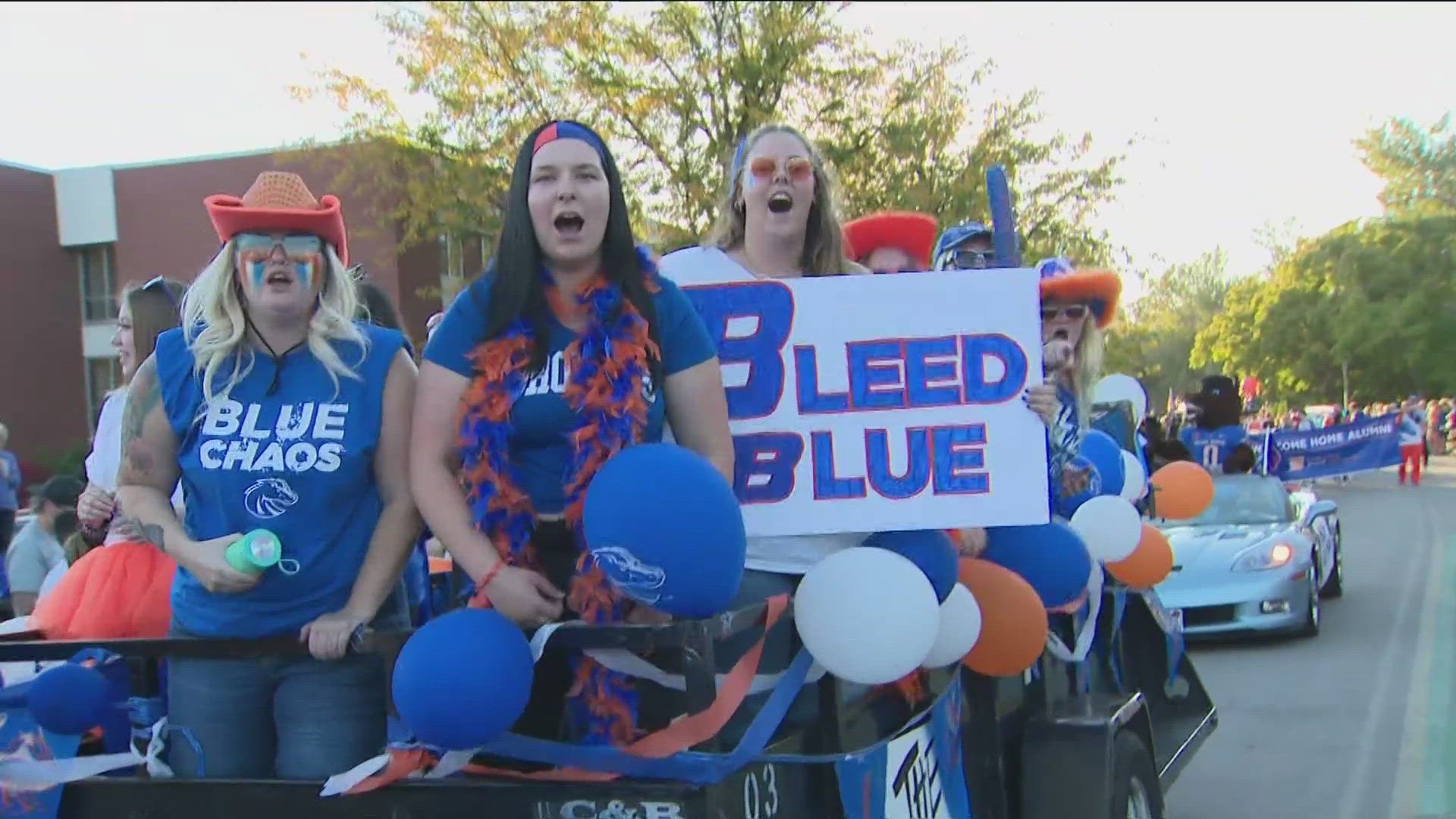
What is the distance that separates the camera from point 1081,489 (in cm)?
412

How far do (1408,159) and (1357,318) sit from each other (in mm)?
7933

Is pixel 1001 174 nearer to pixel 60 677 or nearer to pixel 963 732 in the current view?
pixel 963 732

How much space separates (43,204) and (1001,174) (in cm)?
3215

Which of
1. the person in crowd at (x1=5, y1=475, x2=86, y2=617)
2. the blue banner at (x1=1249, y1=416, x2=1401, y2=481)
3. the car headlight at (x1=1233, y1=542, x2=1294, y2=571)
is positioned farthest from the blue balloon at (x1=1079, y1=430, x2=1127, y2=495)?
the blue banner at (x1=1249, y1=416, x2=1401, y2=481)

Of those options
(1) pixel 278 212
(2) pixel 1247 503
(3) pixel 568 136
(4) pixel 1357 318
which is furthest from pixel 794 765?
(4) pixel 1357 318

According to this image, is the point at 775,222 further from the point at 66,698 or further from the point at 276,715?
the point at 66,698

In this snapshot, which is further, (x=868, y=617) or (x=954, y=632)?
(x=954, y=632)

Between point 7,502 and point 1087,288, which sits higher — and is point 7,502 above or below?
below

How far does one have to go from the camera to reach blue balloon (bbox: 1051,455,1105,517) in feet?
13.3

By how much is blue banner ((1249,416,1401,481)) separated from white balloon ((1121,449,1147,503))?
12.1m

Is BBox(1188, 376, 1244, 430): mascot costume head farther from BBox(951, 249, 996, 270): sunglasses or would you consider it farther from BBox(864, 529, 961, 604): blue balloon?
BBox(864, 529, 961, 604): blue balloon

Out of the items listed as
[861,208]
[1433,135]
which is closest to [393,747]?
[861,208]

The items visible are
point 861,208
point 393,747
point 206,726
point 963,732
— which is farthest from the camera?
point 861,208

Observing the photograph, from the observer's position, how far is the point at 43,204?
30484 millimetres
